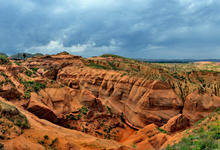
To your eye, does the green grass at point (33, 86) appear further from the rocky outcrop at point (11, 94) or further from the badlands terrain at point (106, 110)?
the rocky outcrop at point (11, 94)

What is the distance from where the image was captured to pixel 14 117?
29.9 ft

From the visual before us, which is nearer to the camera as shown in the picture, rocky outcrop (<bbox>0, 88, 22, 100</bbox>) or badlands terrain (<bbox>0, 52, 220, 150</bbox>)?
badlands terrain (<bbox>0, 52, 220, 150</bbox>)

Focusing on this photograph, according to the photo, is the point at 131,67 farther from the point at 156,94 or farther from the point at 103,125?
the point at 103,125

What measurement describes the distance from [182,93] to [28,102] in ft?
82.0

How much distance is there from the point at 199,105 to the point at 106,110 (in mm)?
15454

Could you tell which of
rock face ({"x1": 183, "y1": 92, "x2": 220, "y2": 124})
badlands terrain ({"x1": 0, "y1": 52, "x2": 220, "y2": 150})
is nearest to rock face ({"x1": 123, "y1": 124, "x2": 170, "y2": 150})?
badlands terrain ({"x1": 0, "y1": 52, "x2": 220, "y2": 150})

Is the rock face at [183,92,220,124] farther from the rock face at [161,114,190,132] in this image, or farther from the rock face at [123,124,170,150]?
the rock face at [123,124,170,150]

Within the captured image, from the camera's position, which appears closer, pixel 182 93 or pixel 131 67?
pixel 182 93

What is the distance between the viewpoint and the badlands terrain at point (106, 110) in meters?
8.77

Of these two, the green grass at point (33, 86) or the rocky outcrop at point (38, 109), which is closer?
the rocky outcrop at point (38, 109)

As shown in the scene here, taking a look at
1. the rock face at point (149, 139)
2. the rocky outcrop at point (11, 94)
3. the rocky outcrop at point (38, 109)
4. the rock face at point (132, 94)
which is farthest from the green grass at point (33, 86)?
the rock face at point (149, 139)

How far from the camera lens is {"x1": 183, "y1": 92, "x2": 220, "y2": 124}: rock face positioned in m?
23.8

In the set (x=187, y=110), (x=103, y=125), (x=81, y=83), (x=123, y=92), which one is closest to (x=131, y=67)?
(x=123, y=92)

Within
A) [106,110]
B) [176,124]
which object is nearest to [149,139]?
[176,124]
